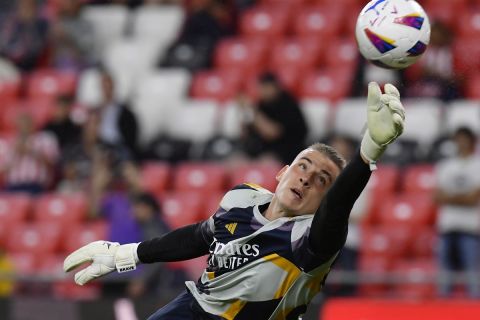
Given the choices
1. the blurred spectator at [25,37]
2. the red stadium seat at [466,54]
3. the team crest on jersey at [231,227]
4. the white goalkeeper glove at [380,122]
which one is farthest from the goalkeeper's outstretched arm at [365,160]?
the blurred spectator at [25,37]

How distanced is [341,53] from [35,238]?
3.61 m

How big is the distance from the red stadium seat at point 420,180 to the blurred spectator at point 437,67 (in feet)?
2.32

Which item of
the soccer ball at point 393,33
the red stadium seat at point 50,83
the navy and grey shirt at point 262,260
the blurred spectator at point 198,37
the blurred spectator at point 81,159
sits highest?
the red stadium seat at point 50,83

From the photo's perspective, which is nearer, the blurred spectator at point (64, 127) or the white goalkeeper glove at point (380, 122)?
the white goalkeeper glove at point (380, 122)

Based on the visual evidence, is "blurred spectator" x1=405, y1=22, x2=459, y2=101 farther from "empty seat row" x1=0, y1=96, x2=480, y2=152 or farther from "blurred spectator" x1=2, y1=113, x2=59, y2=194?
"blurred spectator" x1=2, y1=113, x2=59, y2=194

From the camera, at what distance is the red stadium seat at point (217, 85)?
12023 mm

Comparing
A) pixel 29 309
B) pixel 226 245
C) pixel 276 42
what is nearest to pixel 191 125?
pixel 276 42

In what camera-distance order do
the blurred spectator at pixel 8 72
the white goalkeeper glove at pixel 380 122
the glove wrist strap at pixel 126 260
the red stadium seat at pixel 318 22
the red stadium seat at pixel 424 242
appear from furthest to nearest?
the blurred spectator at pixel 8 72, the red stadium seat at pixel 318 22, the red stadium seat at pixel 424 242, the glove wrist strap at pixel 126 260, the white goalkeeper glove at pixel 380 122

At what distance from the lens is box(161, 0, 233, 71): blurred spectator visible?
12445mm

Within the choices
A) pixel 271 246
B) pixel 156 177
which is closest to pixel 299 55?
pixel 156 177

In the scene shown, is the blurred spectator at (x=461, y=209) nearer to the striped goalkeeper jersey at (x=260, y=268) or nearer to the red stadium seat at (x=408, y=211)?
the red stadium seat at (x=408, y=211)

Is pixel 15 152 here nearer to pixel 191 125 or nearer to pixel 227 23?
pixel 191 125

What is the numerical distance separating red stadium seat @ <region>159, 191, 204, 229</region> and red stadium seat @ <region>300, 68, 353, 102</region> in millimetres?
1600

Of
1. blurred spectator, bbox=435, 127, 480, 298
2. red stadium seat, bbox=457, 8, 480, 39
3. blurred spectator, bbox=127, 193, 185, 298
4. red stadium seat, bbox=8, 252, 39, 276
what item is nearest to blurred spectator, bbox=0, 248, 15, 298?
red stadium seat, bbox=8, 252, 39, 276
